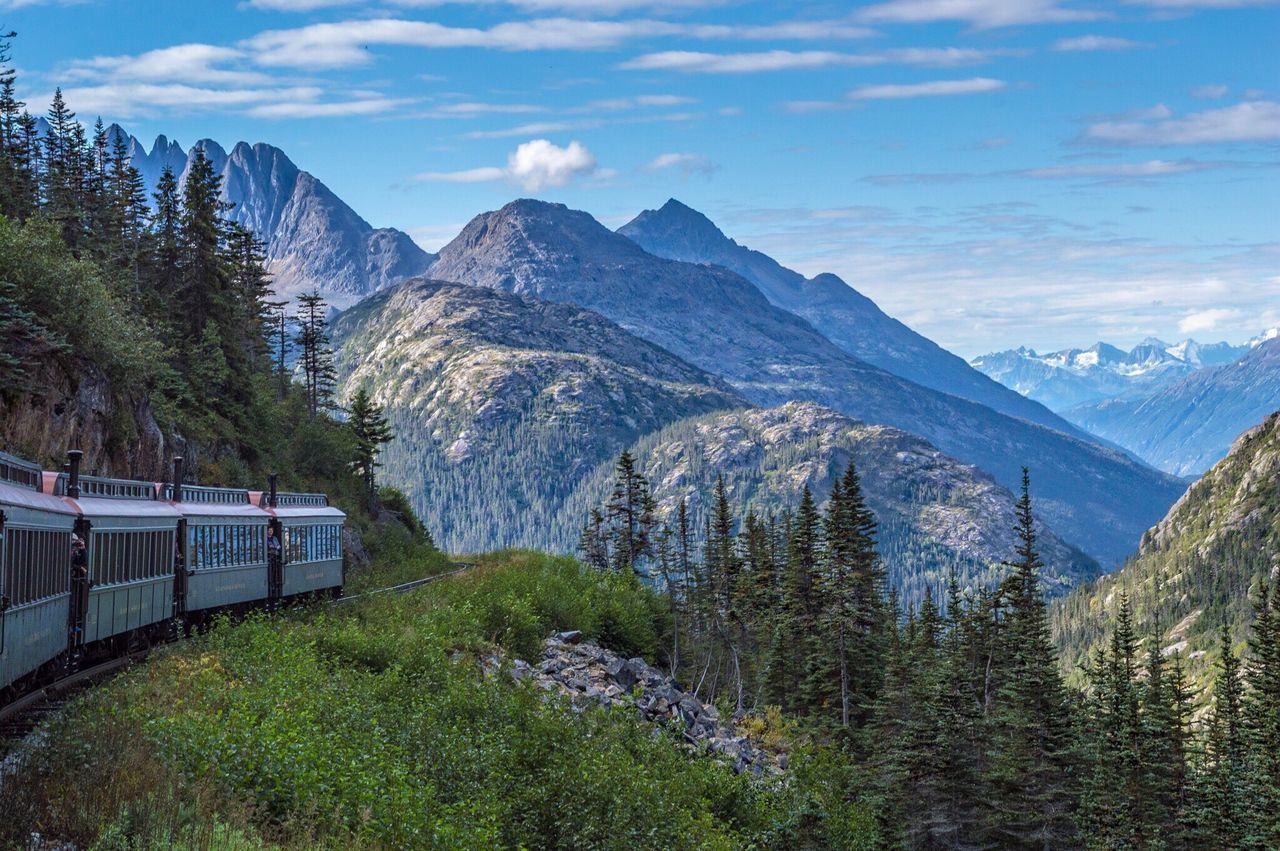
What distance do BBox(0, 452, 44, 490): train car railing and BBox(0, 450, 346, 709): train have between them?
39mm

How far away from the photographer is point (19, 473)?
76.7 ft

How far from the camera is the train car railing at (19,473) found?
2173 cm

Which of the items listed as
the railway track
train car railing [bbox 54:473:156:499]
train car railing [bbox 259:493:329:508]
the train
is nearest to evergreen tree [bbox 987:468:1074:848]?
train car railing [bbox 259:493:329:508]

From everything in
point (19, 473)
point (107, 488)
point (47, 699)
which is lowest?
point (47, 699)

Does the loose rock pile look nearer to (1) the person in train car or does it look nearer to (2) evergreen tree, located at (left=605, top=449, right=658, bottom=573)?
(1) the person in train car

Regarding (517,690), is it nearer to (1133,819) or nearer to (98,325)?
(98,325)

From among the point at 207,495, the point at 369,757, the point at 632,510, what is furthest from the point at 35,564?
the point at 632,510

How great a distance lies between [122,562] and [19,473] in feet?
20.3

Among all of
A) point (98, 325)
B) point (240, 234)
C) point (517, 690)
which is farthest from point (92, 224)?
point (517, 690)

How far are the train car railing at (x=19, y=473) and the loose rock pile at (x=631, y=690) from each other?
19.2 metres

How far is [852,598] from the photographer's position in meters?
79.2

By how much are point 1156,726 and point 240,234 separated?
3380 inches

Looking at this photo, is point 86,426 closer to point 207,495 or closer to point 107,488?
point 207,495

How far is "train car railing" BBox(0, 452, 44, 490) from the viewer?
21725 millimetres
